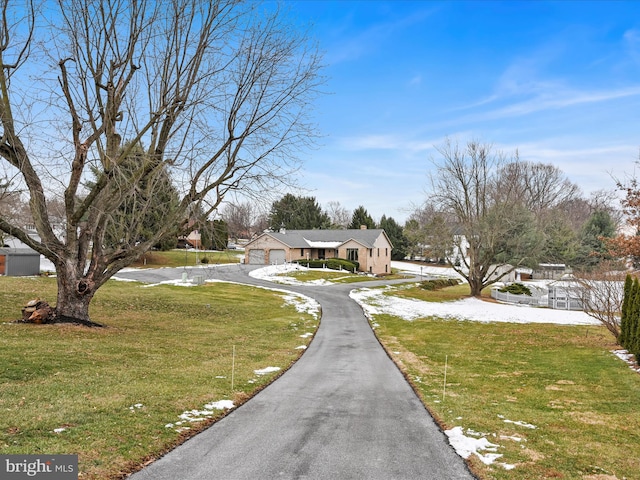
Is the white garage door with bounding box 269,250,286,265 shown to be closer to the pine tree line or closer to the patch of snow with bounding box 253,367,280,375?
the pine tree line

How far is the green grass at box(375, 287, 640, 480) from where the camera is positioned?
23.6 ft

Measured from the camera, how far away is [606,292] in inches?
781

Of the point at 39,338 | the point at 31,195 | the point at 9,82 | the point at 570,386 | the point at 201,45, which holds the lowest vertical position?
the point at 570,386

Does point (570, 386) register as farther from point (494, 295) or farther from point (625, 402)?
point (494, 295)

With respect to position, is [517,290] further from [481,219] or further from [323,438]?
[323,438]

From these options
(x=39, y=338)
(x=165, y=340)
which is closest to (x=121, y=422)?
(x=39, y=338)

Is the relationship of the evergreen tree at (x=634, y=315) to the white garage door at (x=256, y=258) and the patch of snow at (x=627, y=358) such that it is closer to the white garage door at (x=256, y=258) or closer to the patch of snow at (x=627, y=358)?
the patch of snow at (x=627, y=358)

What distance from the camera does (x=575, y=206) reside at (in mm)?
89438

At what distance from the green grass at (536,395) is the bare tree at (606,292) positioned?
45.6 inches

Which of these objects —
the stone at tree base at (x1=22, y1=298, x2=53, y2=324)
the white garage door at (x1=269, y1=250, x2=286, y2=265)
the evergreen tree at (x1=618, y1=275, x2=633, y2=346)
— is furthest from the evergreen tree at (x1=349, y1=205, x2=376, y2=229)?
the stone at tree base at (x1=22, y1=298, x2=53, y2=324)

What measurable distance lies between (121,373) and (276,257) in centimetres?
5141

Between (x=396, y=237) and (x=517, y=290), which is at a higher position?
(x=396, y=237)

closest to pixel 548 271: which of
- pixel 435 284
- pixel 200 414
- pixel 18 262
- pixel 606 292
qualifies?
pixel 435 284

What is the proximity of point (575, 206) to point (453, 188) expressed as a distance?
6238 centimetres
